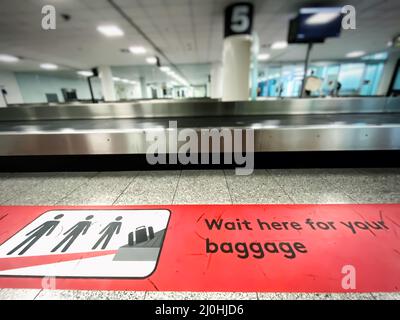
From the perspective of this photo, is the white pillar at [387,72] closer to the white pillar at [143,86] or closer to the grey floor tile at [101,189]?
the grey floor tile at [101,189]

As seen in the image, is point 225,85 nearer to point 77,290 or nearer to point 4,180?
point 4,180

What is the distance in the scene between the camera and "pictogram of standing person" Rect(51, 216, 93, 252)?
1.00 metres

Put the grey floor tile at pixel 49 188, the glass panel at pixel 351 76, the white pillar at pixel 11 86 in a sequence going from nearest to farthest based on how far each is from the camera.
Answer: the grey floor tile at pixel 49 188, the white pillar at pixel 11 86, the glass panel at pixel 351 76

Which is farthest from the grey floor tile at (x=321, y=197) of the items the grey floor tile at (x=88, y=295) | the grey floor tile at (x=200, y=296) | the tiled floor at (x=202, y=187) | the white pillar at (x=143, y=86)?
the white pillar at (x=143, y=86)

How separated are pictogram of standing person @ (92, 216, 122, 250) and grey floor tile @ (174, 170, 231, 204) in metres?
0.41

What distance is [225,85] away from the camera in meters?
4.12

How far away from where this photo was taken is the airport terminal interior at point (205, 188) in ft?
2.68

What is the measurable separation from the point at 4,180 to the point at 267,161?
8.79 ft

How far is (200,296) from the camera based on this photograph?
75 cm

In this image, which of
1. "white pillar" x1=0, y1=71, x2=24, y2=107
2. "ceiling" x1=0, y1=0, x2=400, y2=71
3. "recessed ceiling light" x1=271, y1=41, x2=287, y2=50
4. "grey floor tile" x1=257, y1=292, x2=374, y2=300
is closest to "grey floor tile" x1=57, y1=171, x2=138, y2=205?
"grey floor tile" x1=257, y1=292, x2=374, y2=300

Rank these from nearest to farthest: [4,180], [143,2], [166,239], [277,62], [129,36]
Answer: [166,239]
[4,180]
[143,2]
[129,36]
[277,62]

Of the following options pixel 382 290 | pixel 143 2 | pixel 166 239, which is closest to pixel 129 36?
pixel 143 2

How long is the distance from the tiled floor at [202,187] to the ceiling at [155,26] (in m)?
3.63
